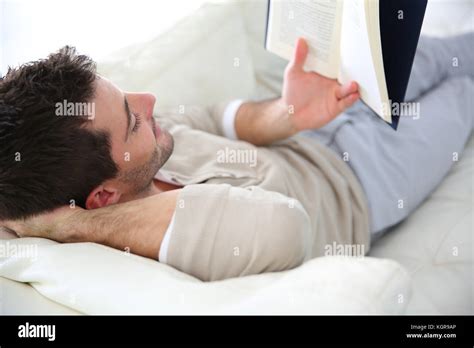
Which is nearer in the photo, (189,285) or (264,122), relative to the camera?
(189,285)

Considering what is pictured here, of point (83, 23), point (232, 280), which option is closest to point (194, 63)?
point (83, 23)

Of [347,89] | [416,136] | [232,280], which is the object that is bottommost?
[232,280]

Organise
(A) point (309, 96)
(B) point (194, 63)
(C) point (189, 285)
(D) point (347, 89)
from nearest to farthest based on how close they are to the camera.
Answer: (C) point (189, 285)
(D) point (347, 89)
(A) point (309, 96)
(B) point (194, 63)

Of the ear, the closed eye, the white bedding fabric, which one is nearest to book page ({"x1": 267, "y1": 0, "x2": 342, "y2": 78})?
the white bedding fabric

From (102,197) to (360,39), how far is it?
47 centimetres

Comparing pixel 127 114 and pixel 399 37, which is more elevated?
pixel 399 37

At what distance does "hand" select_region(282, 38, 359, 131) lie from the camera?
3.73ft

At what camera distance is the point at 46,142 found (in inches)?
34.5

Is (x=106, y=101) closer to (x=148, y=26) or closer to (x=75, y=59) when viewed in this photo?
(x=75, y=59)

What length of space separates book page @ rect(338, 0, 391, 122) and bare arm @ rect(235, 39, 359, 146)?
0.20 ft

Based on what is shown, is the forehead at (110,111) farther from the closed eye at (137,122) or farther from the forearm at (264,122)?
the forearm at (264,122)

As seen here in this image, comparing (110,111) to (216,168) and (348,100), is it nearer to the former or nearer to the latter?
(216,168)

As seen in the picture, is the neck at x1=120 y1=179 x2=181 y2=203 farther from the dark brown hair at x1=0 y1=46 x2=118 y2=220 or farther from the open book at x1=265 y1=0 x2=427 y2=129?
the open book at x1=265 y1=0 x2=427 y2=129

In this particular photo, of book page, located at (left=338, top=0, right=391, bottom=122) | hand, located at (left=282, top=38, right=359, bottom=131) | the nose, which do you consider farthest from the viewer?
hand, located at (left=282, top=38, right=359, bottom=131)
